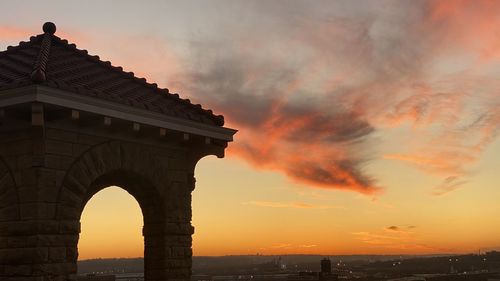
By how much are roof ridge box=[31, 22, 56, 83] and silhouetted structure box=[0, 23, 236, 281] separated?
2cm

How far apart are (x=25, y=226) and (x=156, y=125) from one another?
306 centimetres

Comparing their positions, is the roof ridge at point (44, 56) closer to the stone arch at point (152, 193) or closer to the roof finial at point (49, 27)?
the roof finial at point (49, 27)

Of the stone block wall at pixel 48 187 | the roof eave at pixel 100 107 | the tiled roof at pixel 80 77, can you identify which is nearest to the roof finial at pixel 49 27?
the tiled roof at pixel 80 77

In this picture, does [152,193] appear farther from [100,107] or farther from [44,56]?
[44,56]

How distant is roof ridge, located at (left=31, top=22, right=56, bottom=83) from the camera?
9883 mm

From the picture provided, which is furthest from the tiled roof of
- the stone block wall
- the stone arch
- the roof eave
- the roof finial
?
the stone arch

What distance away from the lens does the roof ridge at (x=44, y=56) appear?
9.88 meters

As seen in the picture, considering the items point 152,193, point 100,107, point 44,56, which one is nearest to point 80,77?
point 44,56

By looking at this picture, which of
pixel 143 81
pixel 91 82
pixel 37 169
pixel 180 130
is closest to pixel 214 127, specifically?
pixel 180 130

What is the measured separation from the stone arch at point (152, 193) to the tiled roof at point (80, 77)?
1.02 meters

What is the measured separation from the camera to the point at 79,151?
37.2ft

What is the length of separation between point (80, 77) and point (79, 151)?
4.87 ft

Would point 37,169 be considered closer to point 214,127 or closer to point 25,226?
point 25,226

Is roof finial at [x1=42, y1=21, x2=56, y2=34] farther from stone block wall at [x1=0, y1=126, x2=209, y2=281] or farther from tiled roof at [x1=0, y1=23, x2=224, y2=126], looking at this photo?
stone block wall at [x1=0, y1=126, x2=209, y2=281]
